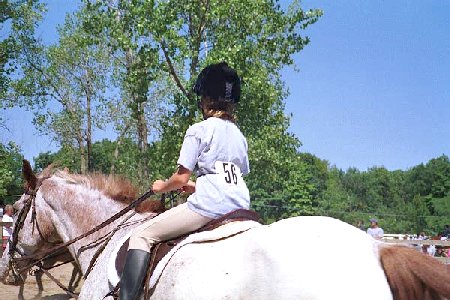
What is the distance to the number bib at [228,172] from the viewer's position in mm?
3980

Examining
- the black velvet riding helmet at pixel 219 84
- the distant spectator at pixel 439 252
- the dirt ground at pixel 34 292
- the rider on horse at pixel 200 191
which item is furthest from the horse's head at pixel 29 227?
the distant spectator at pixel 439 252

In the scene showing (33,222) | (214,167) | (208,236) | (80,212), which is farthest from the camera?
(33,222)

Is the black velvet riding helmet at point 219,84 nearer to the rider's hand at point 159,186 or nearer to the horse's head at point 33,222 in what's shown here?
the rider's hand at point 159,186

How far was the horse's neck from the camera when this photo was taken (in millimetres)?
5191

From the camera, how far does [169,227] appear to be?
400 cm

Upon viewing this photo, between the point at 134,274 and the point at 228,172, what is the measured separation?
3.15 feet

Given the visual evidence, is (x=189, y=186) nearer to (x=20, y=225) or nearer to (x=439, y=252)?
(x=20, y=225)

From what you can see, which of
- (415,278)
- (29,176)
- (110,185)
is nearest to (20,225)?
(29,176)

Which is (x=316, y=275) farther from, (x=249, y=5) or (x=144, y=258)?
(x=249, y=5)

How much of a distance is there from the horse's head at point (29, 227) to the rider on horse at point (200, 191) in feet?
6.00

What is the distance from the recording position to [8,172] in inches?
1100

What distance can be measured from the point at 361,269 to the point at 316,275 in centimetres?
26

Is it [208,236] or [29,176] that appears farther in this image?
[29,176]

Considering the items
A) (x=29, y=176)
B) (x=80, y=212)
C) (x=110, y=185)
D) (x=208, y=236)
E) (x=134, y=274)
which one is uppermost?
(x=29, y=176)
